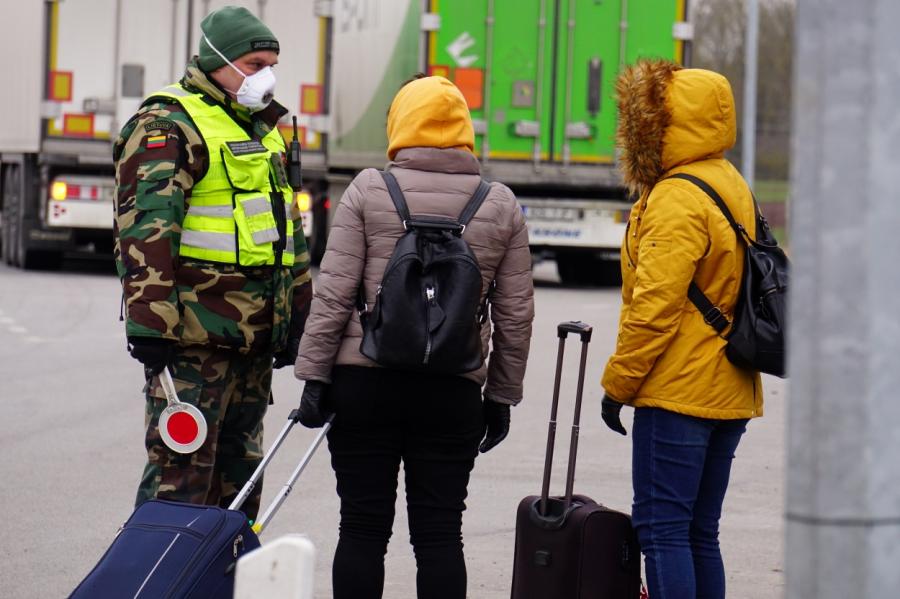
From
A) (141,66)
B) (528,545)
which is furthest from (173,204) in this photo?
(141,66)

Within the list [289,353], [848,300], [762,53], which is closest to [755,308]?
[289,353]

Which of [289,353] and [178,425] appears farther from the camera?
[289,353]

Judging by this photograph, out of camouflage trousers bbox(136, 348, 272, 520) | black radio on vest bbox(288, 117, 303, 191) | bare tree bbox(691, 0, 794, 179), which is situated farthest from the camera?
bare tree bbox(691, 0, 794, 179)

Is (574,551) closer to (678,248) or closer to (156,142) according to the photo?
(678,248)

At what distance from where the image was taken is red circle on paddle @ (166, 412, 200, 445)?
4617mm

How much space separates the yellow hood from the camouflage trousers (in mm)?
833

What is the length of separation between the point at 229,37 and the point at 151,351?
95 cm

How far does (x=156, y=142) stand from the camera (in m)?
4.59

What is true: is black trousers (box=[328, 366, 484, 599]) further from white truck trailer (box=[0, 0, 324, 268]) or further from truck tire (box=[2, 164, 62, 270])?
truck tire (box=[2, 164, 62, 270])

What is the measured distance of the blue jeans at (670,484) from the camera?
4.39 metres

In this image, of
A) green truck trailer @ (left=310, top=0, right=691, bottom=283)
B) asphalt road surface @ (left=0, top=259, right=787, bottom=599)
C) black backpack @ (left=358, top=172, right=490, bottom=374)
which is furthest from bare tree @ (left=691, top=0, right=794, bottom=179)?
black backpack @ (left=358, top=172, right=490, bottom=374)

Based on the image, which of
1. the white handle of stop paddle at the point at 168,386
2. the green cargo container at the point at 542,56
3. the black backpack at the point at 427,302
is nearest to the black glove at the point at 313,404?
the black backpack at the point at 427,302

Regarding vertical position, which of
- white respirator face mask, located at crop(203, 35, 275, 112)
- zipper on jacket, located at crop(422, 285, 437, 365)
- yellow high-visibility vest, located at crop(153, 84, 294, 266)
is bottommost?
zipper on jacket, located at crop(422, 285, 437, 365)

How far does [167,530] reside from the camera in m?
4.17
